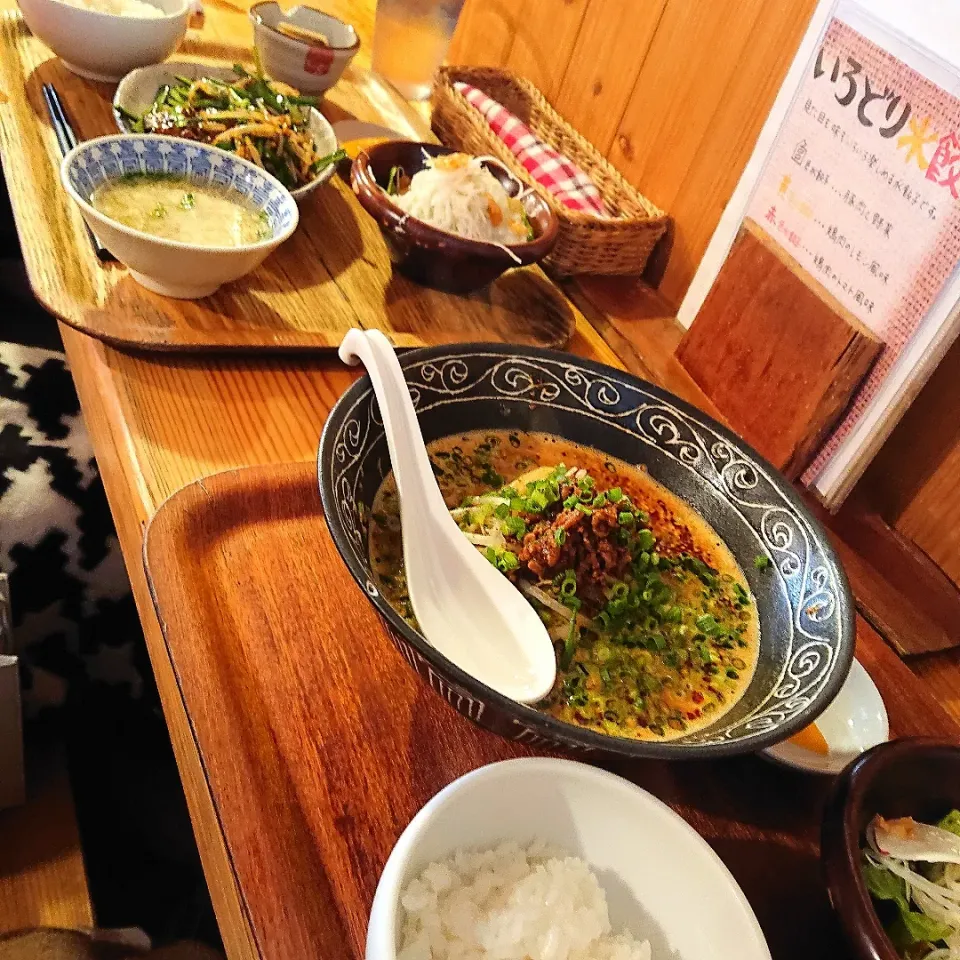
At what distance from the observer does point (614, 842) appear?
0.69 meters

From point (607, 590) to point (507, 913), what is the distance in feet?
1.16

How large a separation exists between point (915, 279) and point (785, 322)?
0.20 meters

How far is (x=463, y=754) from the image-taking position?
2.61ft

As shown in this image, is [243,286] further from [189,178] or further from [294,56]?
[294,56]

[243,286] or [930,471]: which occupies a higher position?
[930,471]

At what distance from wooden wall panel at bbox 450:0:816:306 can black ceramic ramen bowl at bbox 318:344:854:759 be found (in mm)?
659

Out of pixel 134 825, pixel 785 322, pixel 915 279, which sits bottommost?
pixel 134 825

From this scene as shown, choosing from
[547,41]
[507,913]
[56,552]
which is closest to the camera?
[507,913]

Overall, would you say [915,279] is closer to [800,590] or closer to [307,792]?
[800,590]

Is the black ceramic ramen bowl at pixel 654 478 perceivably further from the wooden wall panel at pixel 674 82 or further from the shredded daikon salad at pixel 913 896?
the wooden wall panel at pixel 674 82

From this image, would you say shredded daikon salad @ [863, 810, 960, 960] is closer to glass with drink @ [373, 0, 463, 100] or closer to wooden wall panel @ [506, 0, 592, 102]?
wooden wall panel @ [506, 0, 592, 102]

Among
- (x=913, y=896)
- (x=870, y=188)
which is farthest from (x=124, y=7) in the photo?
(x=913, y=896)

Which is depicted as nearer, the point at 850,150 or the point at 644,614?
the point at 644,614

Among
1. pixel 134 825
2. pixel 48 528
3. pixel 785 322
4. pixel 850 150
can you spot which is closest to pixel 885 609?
pixel 785 322
